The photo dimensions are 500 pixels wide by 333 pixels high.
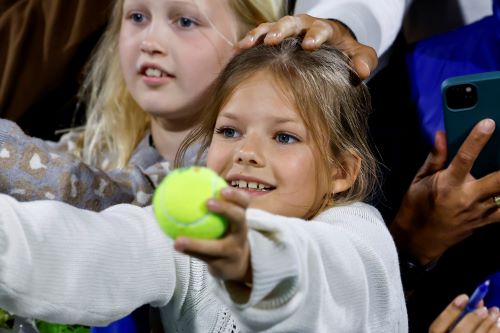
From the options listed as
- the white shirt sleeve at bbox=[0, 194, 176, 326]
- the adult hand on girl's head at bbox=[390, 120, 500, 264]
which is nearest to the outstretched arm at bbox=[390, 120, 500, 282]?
the adult hand on girl's head at bbox=[390, 120, 500, 264]

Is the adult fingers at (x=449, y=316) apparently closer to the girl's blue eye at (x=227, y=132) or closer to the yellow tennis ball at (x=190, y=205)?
the girl's blue eye at (x=227, y=132)

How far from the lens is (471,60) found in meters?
1.23

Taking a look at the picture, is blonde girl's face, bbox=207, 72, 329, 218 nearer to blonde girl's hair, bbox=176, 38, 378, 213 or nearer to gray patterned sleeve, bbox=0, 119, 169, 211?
blonde girl's hair, bbox=176, 38, 378, 213

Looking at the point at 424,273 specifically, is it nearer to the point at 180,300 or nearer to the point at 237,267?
the point at 180,300

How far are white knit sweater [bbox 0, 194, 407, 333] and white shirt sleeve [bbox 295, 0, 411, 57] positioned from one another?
16.0 inches

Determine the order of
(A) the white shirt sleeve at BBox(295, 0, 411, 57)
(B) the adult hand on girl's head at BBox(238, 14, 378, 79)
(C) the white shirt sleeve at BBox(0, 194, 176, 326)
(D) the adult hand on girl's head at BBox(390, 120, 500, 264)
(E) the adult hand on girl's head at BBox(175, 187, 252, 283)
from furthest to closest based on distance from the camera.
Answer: (A) the white shirt sleeve at BBox(295, 0, 411, 57) < (D) the adult hand on girl's head at BBox(390, 120, 500, 264) < (B) the adult hand on girl's head at BBox(238, 14, 378, 79) < (C) the white shirt sleeve at BBox(0, 194, 176, 326) < (E) the adult hand on girl's head at BBox(175, 187, 252, 283)

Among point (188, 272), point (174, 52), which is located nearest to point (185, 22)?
point (174, 52)

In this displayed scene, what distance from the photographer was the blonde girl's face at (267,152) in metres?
0.82

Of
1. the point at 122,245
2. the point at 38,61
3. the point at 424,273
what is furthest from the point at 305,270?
the point at 38,61

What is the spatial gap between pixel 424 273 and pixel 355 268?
1.41ft

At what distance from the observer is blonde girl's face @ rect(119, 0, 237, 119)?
3.84 feet

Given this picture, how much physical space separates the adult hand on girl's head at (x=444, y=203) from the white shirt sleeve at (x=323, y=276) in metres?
0.22

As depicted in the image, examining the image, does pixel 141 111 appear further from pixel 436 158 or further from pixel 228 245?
pixel 228 245

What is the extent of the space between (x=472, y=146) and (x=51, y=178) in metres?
0.49
